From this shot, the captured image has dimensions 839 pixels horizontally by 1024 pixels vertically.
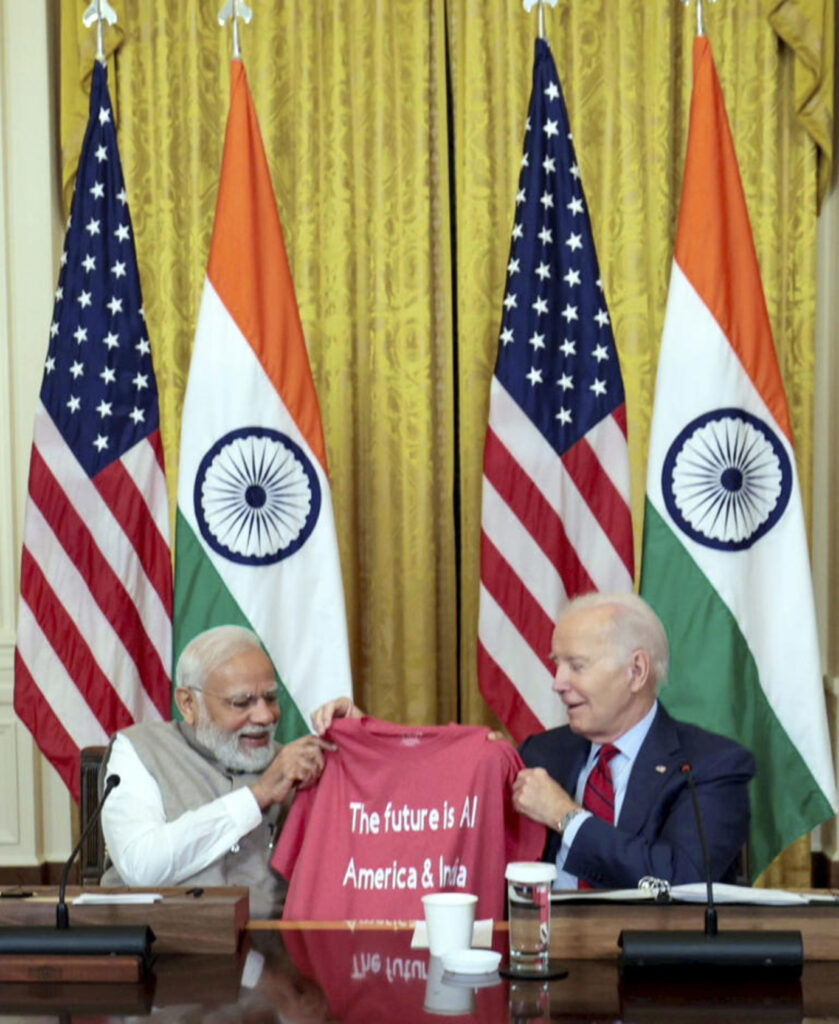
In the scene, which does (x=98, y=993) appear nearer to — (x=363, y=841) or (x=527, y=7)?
(x=363, y=841)

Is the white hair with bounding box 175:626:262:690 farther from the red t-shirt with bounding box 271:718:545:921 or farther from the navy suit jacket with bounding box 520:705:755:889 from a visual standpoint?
the navy suit jacket with bounding box 520:705:755:889

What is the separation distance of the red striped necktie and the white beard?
71 centimetres

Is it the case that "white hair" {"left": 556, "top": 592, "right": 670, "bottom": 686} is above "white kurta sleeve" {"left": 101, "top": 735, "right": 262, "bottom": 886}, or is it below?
above

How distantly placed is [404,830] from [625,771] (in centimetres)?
48

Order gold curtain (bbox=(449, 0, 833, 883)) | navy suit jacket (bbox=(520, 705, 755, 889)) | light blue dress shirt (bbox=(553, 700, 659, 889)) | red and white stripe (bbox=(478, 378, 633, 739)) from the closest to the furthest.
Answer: navy suit jacket (bbox=(520, 705, 755, 889)) → light blue dress shirt (bbox=(553, 700, 659, 889)) → red and white stripe (bbox=(478, 378, 633, 739)) → gold curtain (bbox=(449, 0, 833, 883))

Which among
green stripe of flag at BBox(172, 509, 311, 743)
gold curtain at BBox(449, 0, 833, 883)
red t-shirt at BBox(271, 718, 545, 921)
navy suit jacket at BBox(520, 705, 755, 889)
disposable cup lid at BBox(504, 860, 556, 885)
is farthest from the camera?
gold curtain at BBox(449, 0, 833, 883)

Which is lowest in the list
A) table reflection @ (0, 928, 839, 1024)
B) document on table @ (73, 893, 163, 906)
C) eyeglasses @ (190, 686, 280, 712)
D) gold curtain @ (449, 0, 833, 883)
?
table reflection @ (0, 928, 839, 1024)

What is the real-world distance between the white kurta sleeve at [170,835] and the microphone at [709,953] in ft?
3.50

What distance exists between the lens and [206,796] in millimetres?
3266

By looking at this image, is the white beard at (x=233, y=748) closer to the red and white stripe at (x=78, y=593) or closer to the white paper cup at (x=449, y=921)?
the white paper cup at (x=449, y=921)

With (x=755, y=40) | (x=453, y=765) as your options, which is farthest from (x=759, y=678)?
(x=755, y=40)

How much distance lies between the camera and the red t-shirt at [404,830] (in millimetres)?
3006

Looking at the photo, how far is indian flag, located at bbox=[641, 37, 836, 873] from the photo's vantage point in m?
4.17

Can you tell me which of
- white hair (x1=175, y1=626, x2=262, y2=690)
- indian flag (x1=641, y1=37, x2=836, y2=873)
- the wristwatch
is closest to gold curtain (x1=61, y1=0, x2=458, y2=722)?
indian flag (x1=641, y1=37, x2=836, y2=873)
